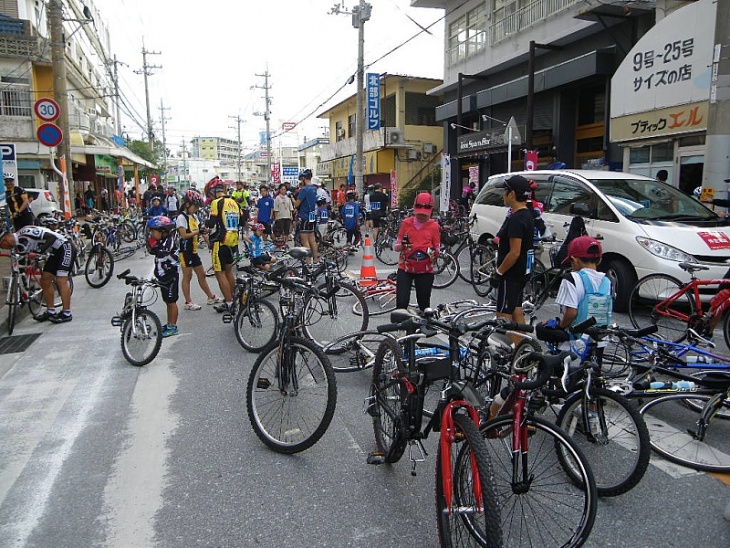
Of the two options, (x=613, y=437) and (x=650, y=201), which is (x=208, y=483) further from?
(x=650, y=201)

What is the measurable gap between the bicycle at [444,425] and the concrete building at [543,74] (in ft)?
37.1

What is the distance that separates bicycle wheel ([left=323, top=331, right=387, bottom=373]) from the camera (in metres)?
5.20

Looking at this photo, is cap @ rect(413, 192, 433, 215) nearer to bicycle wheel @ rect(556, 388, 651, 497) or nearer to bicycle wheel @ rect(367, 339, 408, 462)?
bicycle wheel @ rect(367, 339, 408, 462)

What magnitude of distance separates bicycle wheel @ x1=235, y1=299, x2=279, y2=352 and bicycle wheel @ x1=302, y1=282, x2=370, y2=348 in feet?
1.47

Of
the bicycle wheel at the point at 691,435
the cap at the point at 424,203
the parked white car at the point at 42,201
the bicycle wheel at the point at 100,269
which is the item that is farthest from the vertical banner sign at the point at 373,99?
the bicycle wheel at the point at 691,435

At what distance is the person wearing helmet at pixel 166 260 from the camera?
23.0 feet

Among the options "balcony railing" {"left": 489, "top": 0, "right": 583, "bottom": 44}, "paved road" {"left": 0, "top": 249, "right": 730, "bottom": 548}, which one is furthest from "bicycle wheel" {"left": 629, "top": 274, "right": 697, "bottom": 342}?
"balcony railing" {"left": 489, "top": 0, "right": 583, "bottom": 44}

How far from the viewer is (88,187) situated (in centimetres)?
3088

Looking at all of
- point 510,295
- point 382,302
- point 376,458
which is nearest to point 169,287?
point 382,302

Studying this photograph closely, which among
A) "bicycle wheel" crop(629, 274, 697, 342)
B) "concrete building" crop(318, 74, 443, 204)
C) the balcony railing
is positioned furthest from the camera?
"concrete building" crop(318, 74, 443, 204)

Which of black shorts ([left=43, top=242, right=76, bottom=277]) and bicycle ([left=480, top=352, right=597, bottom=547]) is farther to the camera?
black shorts ([left=43, top=242, right=76, bottom=277])

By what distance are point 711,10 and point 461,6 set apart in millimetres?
15409

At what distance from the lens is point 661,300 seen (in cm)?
693

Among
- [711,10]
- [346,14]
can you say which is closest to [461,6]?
[346,14]
